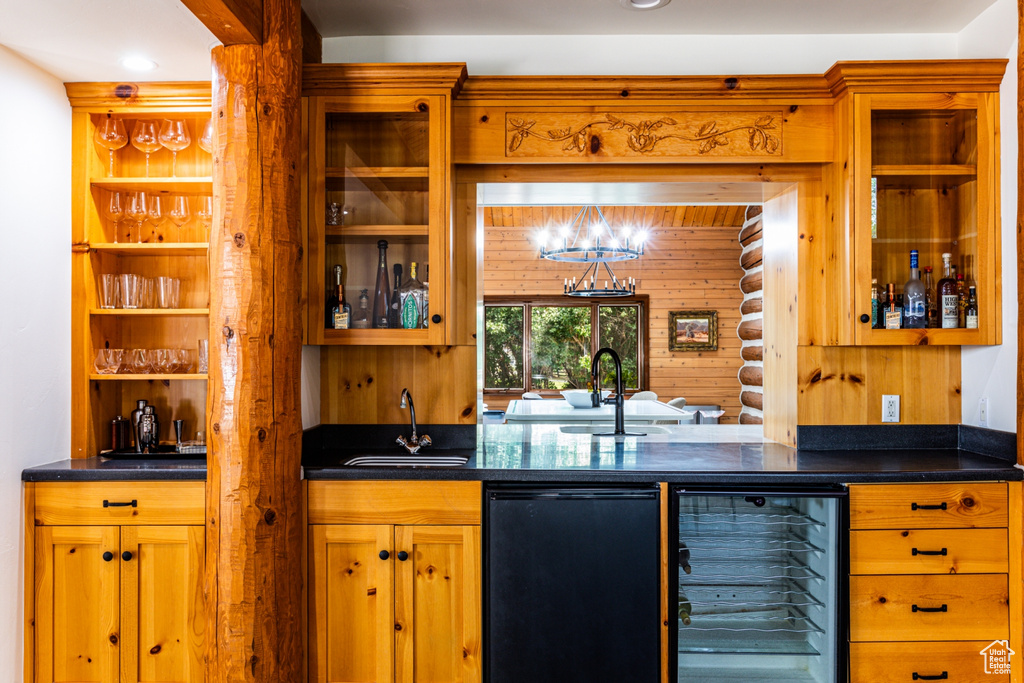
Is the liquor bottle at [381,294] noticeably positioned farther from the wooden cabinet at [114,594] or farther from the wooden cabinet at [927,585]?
the wooden cabinet at [927,585]

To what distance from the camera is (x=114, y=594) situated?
2.13 m

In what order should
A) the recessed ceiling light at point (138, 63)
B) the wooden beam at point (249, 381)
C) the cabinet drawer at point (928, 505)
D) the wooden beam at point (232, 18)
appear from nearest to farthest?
the wooden beam at point (232, 18) < the wooden beam at point (249, 381) < the cabinet drawer at point (928, 505) < the recessed ceiling light at point (138, 63)

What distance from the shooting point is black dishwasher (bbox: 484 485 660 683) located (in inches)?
82.3

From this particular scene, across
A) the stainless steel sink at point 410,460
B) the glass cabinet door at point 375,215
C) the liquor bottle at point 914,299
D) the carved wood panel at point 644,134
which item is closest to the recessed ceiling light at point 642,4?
the carved wood panel at point 644,134

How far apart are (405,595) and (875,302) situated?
202 cm

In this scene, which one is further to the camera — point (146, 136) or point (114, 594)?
point (146, 136)

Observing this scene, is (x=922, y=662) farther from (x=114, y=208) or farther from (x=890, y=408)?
(x=114, y=208)

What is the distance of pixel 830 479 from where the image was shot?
211 cm

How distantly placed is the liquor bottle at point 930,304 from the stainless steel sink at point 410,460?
1.82m

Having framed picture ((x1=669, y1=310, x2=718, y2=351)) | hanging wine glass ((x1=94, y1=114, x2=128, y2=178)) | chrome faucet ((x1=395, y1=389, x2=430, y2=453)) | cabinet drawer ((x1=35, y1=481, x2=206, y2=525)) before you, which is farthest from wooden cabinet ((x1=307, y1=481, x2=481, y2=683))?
framed picture ((x1=669, y1=310, x2=718, y2=351))

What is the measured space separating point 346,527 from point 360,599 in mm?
243

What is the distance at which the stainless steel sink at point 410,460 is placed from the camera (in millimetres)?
2293

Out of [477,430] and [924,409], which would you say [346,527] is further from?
[924,409]

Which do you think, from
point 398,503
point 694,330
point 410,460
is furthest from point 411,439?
point 694,330
